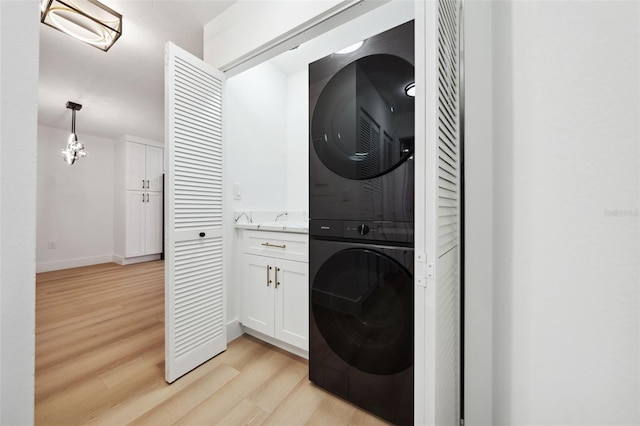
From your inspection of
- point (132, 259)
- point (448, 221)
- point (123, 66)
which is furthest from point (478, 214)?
point (132, 259)

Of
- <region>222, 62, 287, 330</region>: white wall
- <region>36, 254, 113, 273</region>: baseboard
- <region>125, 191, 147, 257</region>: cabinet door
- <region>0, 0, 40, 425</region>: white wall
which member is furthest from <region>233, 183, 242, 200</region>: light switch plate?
<region>36, 254, 113, 273</region>: baseboard

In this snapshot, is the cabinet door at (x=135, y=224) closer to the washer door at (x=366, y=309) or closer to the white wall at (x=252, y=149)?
the white wall at (x=252, y=149)

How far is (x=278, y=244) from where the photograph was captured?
174 centimetres

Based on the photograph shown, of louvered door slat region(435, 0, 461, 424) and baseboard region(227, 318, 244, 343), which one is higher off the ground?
louvered door slat region(435, 0, 461, 424)

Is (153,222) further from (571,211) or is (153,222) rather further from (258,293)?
(571,211)

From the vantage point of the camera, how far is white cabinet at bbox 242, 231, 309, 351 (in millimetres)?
1630

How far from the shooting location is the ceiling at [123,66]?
1.81 meters

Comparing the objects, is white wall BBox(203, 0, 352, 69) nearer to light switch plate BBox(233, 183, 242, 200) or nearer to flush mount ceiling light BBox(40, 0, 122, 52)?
flush mount ceiling light BBox(40, 0, 122, 52)

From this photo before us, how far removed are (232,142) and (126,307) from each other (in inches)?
85.5

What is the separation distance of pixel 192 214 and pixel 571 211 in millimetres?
1769

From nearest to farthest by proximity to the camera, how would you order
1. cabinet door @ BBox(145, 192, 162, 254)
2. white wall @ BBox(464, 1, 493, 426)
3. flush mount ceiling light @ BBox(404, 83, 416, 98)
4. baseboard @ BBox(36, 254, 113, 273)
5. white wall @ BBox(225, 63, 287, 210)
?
white wall @ BBox(464, 1, 493, 426) < flush mount ceiling light @ BBox(404, 83, 416, 98) < white wall @ BBox(225, 63, 287, 210) < baseboard @ BBox(36, 254, 113, 273) < cabinet door @ BBox(145, 192, 162, 254)

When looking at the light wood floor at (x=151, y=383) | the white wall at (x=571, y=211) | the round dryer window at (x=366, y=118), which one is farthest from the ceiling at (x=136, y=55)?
the light wood floor at (x=151, y=383)

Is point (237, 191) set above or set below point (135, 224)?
above

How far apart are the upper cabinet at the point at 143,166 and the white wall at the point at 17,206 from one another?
5.53m
